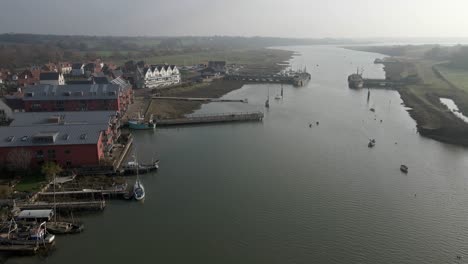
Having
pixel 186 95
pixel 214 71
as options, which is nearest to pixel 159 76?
pixel 186 95

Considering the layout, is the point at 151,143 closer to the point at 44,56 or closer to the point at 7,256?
the point at 7,256

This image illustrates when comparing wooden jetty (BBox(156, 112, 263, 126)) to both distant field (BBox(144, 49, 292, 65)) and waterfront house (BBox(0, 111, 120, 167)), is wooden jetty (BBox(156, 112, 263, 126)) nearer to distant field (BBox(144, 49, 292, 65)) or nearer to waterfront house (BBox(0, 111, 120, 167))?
waterfront house (BBox(0, 111, 120, 167))

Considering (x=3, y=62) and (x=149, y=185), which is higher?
(x=3, y=62)

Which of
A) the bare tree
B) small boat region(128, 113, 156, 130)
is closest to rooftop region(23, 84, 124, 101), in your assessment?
small boat region(128, 113, 156, 130)

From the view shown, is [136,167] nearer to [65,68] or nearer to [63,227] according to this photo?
[63,227]

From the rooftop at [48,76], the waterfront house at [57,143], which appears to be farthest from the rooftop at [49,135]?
the rooftop at [48,76]

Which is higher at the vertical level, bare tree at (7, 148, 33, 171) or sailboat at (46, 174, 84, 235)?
bare tree at (7, 148, 33, 171)

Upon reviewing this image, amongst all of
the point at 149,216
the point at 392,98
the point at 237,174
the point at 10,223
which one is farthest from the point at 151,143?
the point at 392,98
